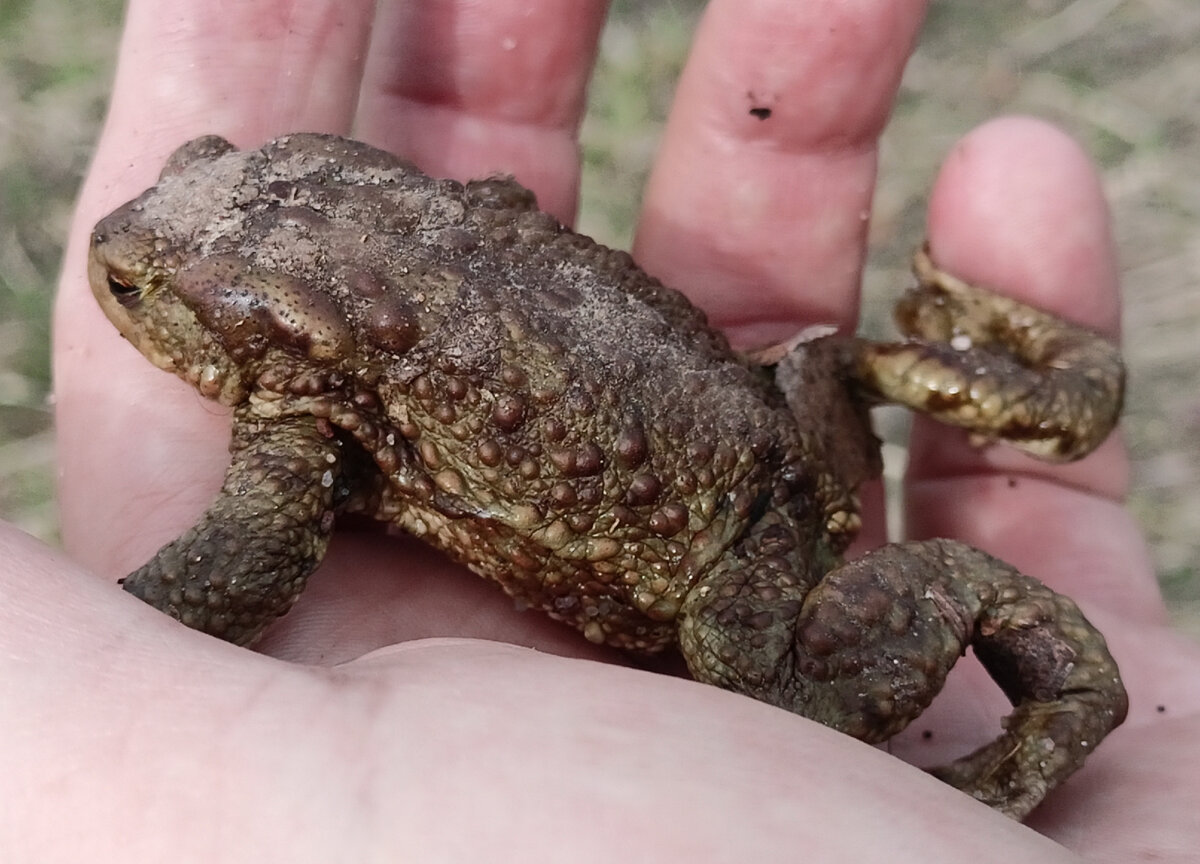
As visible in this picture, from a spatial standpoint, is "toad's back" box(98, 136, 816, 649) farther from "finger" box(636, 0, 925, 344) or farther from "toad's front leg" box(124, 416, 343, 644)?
"finger" box(636, 0, 925, 344)

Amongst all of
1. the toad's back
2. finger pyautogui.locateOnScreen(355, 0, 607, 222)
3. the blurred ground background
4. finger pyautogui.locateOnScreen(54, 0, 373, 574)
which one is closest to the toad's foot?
the toad's back

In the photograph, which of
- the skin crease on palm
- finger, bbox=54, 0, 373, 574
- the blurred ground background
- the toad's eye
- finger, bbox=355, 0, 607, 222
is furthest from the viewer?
the blurred ground background

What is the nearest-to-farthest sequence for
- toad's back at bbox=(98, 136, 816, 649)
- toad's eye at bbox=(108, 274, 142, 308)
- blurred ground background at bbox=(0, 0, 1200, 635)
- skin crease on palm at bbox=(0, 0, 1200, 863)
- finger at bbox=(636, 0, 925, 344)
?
1. skin crease on palm at bbox=(0, 0, 1200, 863)
2. toad's back at bbox=(98, 136, 816, 649)
3. toad's eye at bbox=(108, 274, 142, 308)
4. finger at bbox=(636, 0, 925, 344)
5. blurred ground background at bbox=(0, 0, 1200, 635)

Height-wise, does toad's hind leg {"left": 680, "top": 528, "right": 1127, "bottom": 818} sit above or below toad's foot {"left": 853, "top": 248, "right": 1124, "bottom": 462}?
below

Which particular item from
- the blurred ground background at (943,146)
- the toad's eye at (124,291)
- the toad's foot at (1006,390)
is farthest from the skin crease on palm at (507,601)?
the blurred ground background at (943,146)

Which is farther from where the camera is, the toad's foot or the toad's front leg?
the toad's foot

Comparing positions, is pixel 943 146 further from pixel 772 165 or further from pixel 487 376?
pixel 487 376

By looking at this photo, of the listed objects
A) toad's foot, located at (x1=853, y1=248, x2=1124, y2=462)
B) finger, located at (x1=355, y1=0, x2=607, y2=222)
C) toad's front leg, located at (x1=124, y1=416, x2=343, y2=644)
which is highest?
finger, located at (x1=355, y1=0, x2=607, y2=222)

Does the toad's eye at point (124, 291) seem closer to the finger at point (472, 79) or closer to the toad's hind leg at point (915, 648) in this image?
the finger at point (472, 79)
